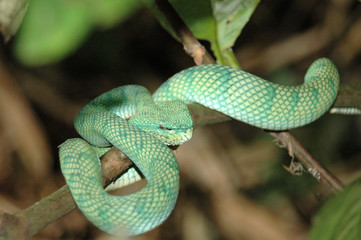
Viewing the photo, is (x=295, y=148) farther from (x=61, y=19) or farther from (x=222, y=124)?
(x=222, y=124)

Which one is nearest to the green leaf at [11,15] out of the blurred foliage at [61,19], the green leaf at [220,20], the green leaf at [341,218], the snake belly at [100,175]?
the blurred foliage at [61,19]

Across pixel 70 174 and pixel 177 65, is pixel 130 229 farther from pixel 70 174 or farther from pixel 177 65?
pixel 177 65

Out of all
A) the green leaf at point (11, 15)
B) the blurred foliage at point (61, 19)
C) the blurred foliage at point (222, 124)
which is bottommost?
the blurred foliage at point (222, 124)

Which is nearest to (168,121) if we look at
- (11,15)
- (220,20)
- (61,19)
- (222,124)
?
(220,20)

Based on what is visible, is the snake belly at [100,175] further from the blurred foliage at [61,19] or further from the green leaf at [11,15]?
the blurred foliage at [61,19]

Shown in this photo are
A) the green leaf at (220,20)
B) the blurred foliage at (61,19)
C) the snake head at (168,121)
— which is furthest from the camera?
the green leaf at (220,20)

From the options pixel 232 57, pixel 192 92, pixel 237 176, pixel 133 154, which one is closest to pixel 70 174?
pixel 133 154

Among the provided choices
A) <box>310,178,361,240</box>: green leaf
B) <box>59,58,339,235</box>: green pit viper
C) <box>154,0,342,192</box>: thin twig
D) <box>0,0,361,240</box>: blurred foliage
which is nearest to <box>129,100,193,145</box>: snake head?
<box>59,58,339,235</box>: green pit viper
